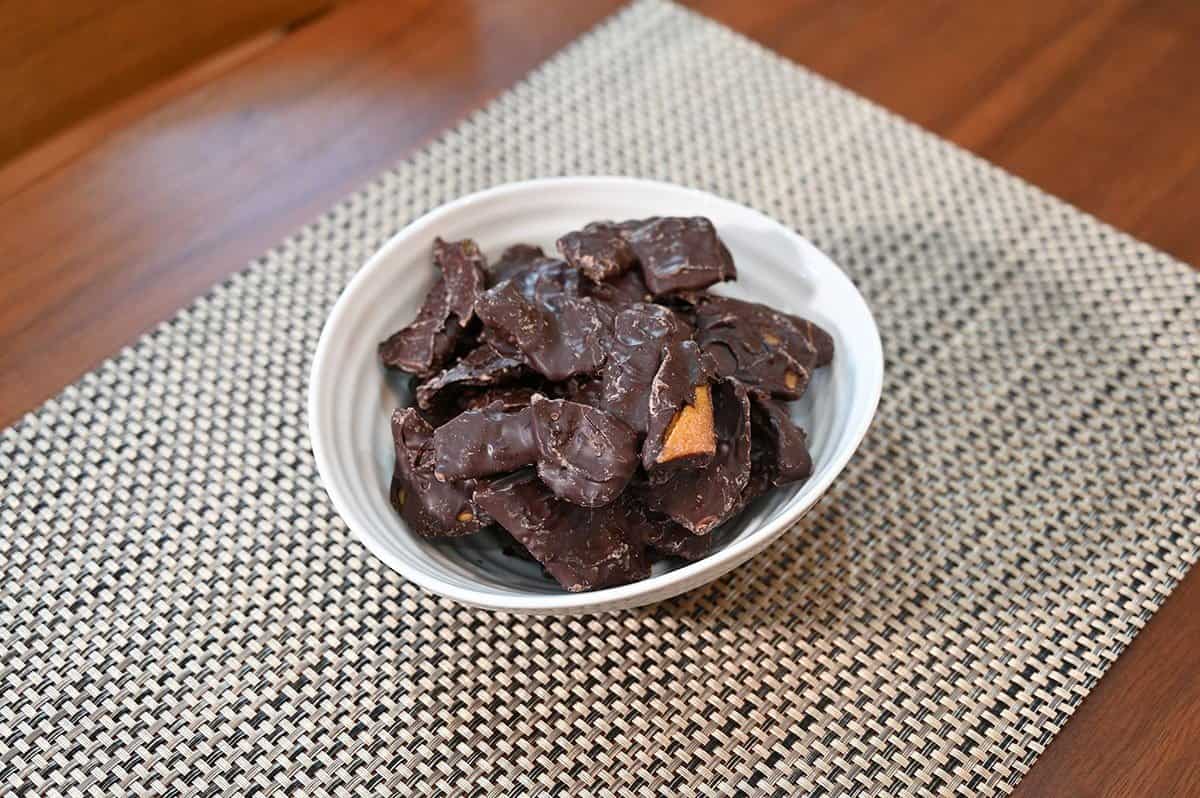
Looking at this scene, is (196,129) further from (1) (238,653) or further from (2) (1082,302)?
(2) (1082,302)

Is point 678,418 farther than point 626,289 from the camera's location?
No

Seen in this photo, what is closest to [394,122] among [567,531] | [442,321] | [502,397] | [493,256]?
[493,256]

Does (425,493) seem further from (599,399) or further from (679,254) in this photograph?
(679,254)

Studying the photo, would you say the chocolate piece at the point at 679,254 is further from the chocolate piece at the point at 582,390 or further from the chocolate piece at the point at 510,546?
the chocolate piece at the point at 510,546

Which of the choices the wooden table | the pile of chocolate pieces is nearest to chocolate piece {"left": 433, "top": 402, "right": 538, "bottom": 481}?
the pile of chocolate pieces

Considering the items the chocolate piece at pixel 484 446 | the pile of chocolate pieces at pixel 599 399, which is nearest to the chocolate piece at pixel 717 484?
the pile of chocolate pieces at pixel 599 399

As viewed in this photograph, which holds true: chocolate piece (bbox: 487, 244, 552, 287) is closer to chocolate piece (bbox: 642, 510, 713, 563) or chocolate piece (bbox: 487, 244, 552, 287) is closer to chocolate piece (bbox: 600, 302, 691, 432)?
chocolate piece (bbox: 600, 302, 691, 432)
